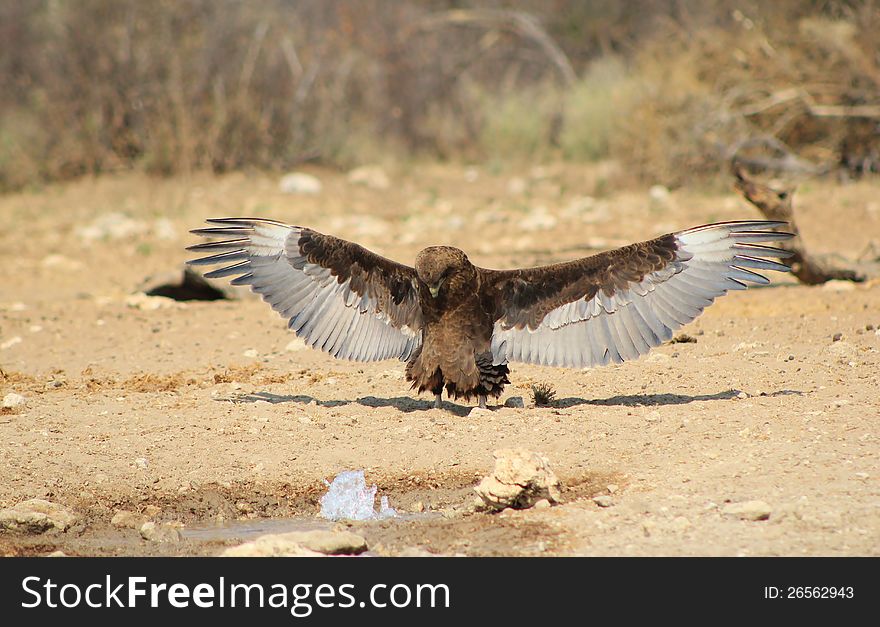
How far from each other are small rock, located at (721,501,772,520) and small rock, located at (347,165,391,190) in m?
13.1

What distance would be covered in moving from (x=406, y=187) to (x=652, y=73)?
12.7ft

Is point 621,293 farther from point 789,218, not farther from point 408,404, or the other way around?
point 789,218

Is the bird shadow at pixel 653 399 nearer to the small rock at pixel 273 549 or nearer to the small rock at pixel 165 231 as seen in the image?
the small rock at pixel 273 549

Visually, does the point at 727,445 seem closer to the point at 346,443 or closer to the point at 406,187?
the point at 346,443

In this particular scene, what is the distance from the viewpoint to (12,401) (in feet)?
20.9

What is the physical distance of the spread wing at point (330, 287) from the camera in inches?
237

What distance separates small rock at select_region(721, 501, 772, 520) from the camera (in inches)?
169

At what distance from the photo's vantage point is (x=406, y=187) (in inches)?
679

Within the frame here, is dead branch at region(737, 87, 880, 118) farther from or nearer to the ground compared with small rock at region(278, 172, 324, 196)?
farther from the ground

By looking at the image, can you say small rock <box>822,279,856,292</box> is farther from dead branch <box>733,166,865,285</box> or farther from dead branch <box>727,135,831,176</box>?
dead branch <box>727,135,831,176</box>

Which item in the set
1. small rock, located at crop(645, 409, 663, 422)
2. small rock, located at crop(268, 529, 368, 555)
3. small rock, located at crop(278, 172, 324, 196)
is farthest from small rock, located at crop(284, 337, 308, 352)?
small rock, located at crop(278, 172, 324, 196)

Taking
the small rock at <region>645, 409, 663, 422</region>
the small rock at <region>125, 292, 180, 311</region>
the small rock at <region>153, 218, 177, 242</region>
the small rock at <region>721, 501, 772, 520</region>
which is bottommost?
the small rock at <region>721, 501, 772, 520</region>

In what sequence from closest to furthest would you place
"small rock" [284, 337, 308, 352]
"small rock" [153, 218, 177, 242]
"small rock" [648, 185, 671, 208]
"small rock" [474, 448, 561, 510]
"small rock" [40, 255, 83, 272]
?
"small rock" [474, 448, 561, 510]
"small rock" [284, 337, 308, 352]
"small rock" [40, 255, 83, 272]
"small rock" [153, 218, 177, 242]
"small rock" [648, 185, 671, 208]

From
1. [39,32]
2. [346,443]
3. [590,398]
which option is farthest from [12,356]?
[39,32]
